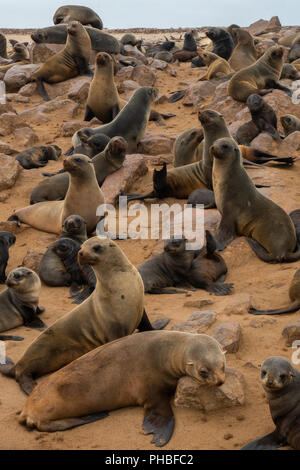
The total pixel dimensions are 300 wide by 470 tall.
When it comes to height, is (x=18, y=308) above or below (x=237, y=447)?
below

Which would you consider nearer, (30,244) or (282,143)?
(30,244)

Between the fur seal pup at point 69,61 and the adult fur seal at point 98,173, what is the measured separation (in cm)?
579

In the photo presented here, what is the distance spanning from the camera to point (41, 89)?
15.7 m

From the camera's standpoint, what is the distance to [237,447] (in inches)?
154

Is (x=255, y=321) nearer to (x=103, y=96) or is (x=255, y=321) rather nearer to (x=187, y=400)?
(x=187, y=400)

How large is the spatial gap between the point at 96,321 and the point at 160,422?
1353 mm

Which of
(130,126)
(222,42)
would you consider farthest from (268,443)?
(222,42)

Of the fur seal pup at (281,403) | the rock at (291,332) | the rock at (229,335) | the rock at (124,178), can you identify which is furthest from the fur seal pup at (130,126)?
the fur seal pup at (281,403)

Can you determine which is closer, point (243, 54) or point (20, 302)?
point (20, 302)

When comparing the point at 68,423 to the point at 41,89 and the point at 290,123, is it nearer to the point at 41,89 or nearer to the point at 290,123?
the point at 290,123

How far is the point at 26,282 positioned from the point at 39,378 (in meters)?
1.39

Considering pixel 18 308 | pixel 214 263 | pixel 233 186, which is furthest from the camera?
pixel 233 186

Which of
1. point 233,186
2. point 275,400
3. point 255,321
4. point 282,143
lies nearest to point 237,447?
point 275,400

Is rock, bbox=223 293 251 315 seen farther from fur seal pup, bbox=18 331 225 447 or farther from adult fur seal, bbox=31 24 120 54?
adult fur seal, bbox=31 24 120 54
